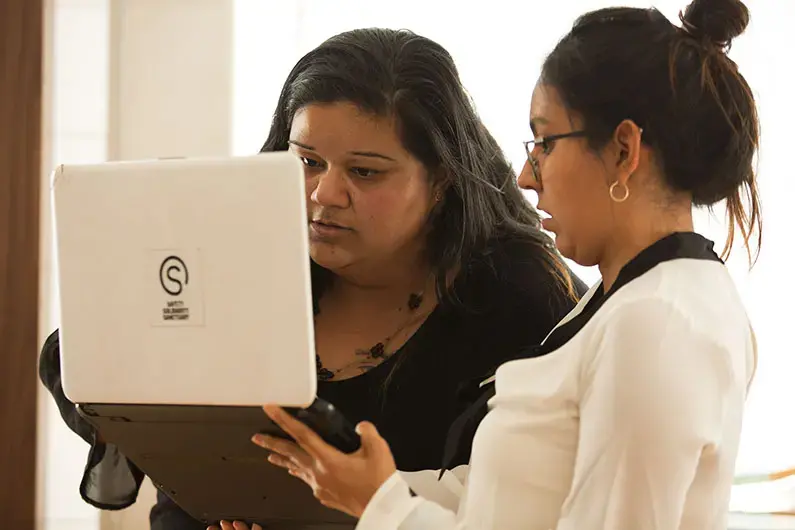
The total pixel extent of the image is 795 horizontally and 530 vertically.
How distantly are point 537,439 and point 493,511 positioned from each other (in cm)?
10

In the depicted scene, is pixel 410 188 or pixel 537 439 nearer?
pixel 537 439

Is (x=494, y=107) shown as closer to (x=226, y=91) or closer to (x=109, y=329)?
(x=226, y=91)

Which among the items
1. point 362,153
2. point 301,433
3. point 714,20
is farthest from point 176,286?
point 714,20

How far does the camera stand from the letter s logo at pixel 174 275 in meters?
1.03

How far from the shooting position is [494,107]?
2.71 meters

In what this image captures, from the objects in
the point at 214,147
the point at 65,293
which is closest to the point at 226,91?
the point at 214,147

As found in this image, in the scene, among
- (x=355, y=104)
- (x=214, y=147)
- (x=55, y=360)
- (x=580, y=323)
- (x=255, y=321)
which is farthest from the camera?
(x=214, y=147)

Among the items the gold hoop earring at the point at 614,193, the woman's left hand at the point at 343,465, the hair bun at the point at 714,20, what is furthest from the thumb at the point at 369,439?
the hair bun at the point at 714,20

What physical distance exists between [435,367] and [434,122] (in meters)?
0.39

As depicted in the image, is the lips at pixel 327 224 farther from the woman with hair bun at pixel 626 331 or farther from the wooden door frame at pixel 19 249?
the wooden door frame at pixel 19 249

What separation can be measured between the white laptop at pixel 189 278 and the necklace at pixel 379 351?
0.58 metres

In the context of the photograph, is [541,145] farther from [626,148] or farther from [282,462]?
[282,462]

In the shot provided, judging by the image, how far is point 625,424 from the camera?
39.8 inches

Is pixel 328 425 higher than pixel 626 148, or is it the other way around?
pixel 626 148
